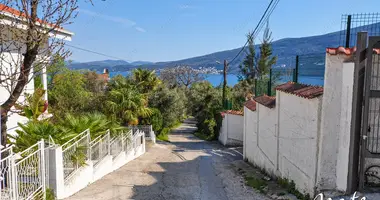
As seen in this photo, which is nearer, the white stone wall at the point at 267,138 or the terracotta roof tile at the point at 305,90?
the terracotta roof tile at the point at 305,90

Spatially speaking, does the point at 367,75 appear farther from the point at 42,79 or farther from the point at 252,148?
the point at 42,79

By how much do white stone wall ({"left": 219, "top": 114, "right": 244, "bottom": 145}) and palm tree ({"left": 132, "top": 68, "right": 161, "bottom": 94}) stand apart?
697 cm

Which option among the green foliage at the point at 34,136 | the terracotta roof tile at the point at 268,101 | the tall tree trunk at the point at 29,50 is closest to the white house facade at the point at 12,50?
the tall tree trunk at the point at 29,50

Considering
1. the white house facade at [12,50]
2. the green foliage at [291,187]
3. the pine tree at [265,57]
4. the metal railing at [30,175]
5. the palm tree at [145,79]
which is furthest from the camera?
the pine tree at [265,57]

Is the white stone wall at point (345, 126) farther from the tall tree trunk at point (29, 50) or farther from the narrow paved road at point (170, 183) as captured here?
the tall tree trunk at point (29, 50)

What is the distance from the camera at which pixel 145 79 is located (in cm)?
2592

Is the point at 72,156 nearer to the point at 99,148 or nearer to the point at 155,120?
the point at 99,148

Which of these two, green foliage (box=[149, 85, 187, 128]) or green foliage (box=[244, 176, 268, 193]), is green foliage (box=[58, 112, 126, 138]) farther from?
green foliage (box=[149, 85, 187, 128])

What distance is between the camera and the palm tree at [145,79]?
1014 inches

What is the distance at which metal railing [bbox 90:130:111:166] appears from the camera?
984 centimetres

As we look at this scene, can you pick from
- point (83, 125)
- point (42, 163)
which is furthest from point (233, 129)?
point (42, 163)

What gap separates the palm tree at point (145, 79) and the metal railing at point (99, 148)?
14.7m

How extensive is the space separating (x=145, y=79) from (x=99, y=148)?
16.0 metres

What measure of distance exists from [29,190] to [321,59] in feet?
21.5
